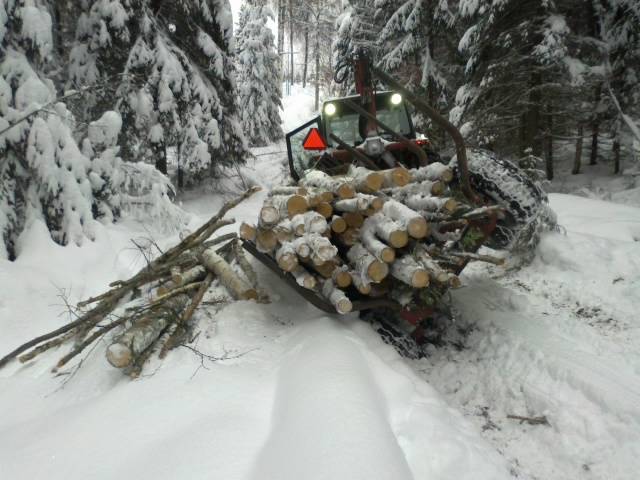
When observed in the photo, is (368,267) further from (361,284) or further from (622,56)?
(622,56)

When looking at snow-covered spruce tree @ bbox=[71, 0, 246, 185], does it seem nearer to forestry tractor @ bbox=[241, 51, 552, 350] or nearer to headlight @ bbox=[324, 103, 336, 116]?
headlight @ bbox=[324, 103, 336, 116]

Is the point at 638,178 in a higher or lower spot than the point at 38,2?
lower

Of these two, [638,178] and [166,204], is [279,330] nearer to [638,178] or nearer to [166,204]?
[166,204]

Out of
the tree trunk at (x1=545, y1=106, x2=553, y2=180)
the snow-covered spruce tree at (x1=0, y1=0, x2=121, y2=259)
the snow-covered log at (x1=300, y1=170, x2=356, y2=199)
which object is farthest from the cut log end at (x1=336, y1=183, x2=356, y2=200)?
the tree trunk at (x1=545, y1=106, x2=553, y2=180)

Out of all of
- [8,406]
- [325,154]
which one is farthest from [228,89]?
[8,406]

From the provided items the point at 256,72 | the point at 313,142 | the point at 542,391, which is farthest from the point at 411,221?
the point at 256,72

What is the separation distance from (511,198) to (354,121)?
3.38 m

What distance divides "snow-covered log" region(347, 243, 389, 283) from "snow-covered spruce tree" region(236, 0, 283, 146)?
18537 millimetres

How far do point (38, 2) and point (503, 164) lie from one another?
722 centimetres

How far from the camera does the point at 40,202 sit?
6.01m

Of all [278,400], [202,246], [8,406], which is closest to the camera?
[278,400]

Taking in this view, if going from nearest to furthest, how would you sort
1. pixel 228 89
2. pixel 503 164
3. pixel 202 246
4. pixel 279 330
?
pixel 279 330 → pixel 503 164 → pixel 202 246 → pixel 228 89

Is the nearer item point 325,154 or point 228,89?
point 325,154

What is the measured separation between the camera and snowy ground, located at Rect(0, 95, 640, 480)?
2080 mm
